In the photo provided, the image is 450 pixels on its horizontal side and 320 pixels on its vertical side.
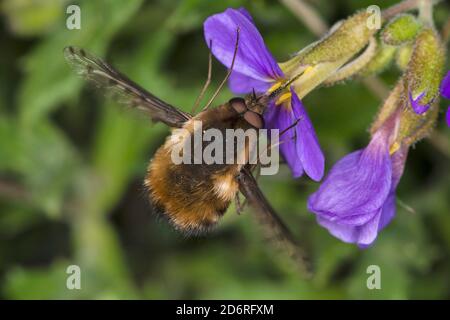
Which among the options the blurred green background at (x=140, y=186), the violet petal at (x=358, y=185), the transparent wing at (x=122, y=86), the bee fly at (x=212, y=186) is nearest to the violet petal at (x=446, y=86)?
the violet petal at (x=358, y=185)

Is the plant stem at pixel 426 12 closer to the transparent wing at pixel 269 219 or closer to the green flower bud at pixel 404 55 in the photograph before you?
the green flower bud at pixel 404 55

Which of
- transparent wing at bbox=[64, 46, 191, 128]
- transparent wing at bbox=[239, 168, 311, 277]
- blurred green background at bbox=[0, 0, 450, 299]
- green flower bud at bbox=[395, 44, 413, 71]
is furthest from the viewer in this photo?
blurred green background at bbox=[0, 0, 450, 299]

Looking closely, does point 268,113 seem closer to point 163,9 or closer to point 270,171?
point 270,171

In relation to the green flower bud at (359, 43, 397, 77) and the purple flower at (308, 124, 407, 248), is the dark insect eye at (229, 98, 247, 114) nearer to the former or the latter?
the purple flower at (308, 124, 407, 248)

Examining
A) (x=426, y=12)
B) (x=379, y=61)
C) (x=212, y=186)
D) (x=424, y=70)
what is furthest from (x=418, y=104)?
(x=212, y=186)

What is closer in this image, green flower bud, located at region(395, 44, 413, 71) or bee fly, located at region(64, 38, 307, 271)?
bee fly, located at region(64, 38, 307, 271)

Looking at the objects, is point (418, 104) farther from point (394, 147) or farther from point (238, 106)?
point (238, 106)

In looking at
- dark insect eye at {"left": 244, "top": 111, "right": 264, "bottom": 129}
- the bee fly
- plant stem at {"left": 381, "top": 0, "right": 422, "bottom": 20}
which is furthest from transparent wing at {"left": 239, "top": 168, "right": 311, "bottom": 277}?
plant stem at {"left": 381, "top": 0, "right": 422, "bottom": 20}
